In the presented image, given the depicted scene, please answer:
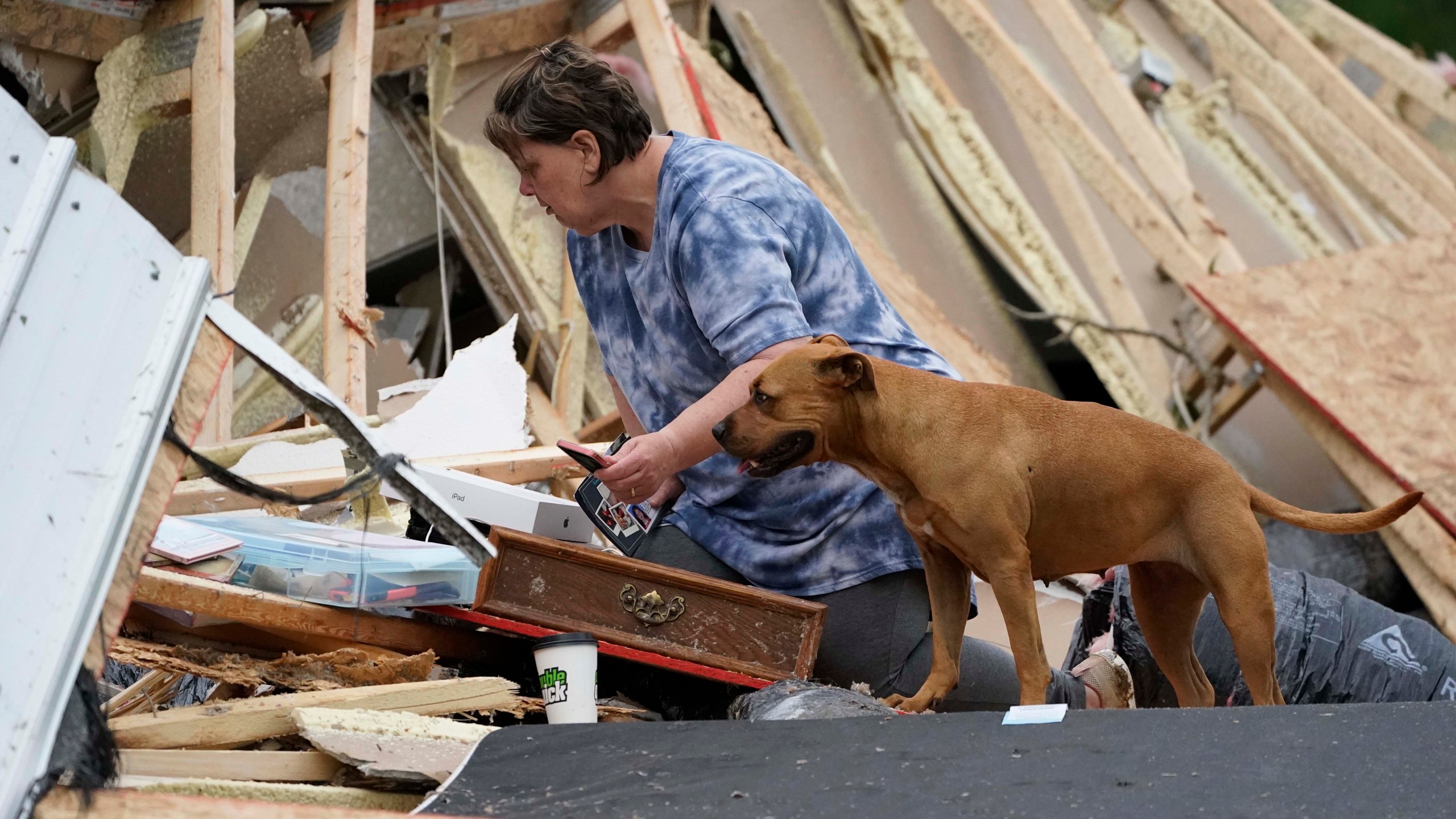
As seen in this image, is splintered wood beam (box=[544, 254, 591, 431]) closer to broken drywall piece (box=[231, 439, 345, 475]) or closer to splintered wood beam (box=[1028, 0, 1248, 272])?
broken drywall piece (box=[231, 439, 345, 475])

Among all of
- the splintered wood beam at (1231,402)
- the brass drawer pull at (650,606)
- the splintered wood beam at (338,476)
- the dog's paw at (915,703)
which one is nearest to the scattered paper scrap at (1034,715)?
the dog's paw at (915,703)

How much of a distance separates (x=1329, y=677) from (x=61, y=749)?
2.59 metres

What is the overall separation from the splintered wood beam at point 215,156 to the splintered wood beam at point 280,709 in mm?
1750

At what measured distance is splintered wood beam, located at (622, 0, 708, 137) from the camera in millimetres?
5055

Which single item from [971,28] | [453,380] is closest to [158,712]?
[453,380]

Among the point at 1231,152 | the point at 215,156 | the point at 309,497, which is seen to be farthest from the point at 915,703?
the point at 1231,152

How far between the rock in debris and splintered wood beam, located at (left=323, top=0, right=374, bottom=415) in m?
1.99

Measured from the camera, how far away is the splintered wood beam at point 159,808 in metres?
1.35

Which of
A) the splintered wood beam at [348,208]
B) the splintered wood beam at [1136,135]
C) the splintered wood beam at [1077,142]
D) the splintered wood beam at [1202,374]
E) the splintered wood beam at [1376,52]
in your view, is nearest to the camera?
the splintered wood beam at [348,208]

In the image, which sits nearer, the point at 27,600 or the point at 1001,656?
the point at 27,600

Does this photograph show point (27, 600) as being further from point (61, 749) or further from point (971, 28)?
point (971, 28)

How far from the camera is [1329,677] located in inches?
118

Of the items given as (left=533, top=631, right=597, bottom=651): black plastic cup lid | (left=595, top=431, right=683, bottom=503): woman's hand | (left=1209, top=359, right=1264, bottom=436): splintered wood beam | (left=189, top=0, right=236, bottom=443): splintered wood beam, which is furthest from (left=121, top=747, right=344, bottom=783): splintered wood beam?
(left=1209, top=359, right=1264, bottom=436): splintered wood beam

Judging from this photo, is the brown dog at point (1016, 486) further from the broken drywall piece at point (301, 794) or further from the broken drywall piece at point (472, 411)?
the broken drywall piece at point (472, 411)
